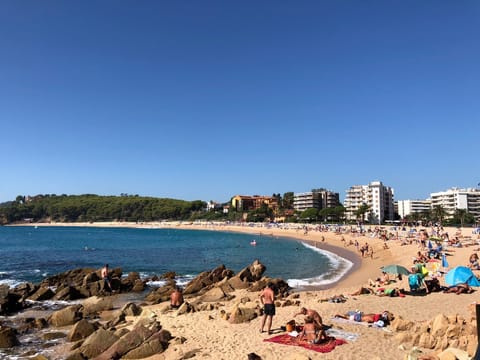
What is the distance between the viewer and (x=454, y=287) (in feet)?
51.2

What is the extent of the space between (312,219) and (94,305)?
357 feet

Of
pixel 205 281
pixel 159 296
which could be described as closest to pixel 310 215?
pixel 205 281

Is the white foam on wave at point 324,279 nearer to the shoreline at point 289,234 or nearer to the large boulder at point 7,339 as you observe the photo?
the shoreline at point 289,234

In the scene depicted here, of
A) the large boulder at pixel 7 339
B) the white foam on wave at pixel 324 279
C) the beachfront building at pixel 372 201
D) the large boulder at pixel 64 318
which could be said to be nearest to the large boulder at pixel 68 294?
the large boulder at pixel 64 318

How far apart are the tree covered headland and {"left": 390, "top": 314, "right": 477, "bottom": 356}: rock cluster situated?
159 m

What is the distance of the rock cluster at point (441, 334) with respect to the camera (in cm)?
843

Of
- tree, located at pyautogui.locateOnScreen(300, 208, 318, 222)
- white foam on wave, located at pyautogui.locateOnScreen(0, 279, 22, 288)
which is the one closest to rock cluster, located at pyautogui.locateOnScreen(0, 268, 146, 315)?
white foam on wave, located at pyautogui.locateOnScreen(0, 279, 22, 288)

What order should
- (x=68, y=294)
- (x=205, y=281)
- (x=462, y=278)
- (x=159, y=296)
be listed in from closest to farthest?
1. (x=462, y=278)
2. (x=159, y=296)
3. (x=68, y=294)
4. (x=205, y=281)

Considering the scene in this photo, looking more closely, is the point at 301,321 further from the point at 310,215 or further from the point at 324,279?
the point at 310,215

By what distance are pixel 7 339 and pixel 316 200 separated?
141 metres

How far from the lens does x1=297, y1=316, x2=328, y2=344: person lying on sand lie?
31.6ft

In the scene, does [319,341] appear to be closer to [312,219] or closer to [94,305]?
[94,305]

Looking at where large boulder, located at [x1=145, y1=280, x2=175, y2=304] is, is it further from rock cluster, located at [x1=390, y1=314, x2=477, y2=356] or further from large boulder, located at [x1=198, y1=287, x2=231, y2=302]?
rock cluster, located at [x1=390, y1=314, x2=477, y2=356]

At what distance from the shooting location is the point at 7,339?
11.3 m
